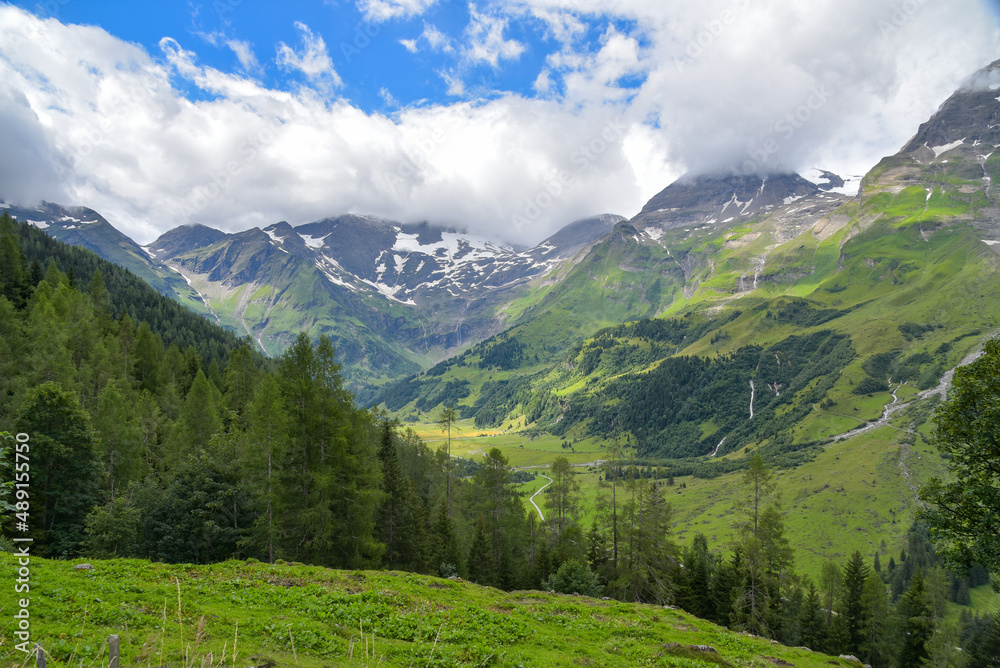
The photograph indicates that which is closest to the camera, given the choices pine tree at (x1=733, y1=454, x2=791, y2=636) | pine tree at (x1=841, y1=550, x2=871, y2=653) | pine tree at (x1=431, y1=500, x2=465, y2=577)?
pine tree at (x1=733, y1=454, x2=791, y2=636)

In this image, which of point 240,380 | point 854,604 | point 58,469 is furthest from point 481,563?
point 240,380

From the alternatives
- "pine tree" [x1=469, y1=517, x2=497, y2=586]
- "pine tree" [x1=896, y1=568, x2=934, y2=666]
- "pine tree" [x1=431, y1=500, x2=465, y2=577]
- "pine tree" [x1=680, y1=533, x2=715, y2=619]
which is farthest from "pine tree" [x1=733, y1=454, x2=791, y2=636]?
"pine tree" [x1=431, y1=500, x2=465, y2=577]

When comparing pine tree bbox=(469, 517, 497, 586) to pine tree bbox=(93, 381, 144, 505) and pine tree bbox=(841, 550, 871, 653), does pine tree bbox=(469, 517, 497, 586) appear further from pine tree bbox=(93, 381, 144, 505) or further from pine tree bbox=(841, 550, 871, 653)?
pine tree bbox=(841, 550, 871, 653)

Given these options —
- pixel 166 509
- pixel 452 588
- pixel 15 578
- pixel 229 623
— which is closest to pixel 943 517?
pixel 452 588

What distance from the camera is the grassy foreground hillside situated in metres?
15.1

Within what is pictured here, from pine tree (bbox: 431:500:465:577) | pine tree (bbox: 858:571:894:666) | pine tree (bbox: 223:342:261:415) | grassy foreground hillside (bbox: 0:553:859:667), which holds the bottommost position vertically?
pine tree (bbox: 858:571:894:666)

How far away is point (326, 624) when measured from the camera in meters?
20.1

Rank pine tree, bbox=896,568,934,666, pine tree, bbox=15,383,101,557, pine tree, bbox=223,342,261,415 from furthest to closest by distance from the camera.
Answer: pine tree, bbox=223,342,261,415 < pine tree, bbox=896,568,934,666 < pine tree, bbox=15,383,101,557

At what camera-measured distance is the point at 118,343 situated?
81.8 metres

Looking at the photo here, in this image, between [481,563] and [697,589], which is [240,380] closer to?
[481,563]

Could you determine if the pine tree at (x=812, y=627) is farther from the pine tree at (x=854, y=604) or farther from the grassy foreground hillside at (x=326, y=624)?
the grassy foreground hillside at (x=326, y=624)

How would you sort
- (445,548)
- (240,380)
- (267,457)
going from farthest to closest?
(240,380) < (445,548) < (267,457)

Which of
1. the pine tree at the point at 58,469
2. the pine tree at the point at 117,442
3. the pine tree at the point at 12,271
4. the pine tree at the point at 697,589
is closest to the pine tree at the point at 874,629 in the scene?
the pine tree at the point at 697,589

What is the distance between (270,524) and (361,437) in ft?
36.2
